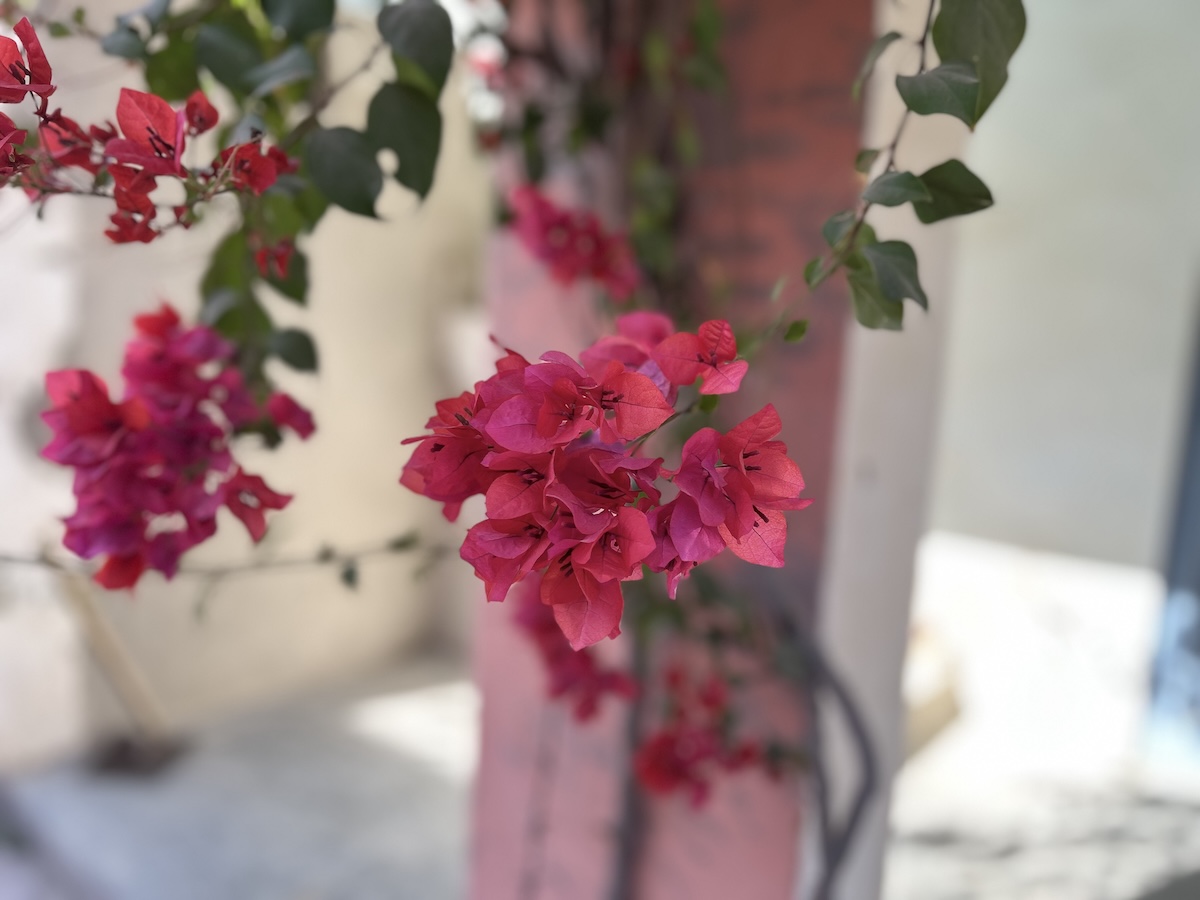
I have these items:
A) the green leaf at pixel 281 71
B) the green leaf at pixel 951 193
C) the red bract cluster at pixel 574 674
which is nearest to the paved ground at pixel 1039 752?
the red bract cluster at pixel 574 674

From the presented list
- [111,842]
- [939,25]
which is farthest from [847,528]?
[111,842]

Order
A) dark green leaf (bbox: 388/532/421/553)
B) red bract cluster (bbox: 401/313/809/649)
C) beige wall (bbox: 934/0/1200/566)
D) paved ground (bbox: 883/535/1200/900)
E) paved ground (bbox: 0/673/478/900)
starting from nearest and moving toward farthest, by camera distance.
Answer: red bract cluster (bbox: 401/313/809/649), dark green leaf (bbox: 388/532/421/553), paved ground (bbox: 883/535/1200/900), paved ground (bbox: 0/673/478/900), beige wall (bbox: 934/0/1200/566)

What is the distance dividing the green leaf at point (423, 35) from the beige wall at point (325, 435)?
4.80 ft

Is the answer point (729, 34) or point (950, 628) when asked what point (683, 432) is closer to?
point (729, 34)

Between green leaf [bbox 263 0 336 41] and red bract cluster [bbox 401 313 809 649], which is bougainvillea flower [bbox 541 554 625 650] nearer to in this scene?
red bract cluster [bbox 401 313 809 649]

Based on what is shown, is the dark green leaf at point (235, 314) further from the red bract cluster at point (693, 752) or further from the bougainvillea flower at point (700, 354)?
the red bract cluster at point (693, 752)

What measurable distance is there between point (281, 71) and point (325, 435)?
230 cm

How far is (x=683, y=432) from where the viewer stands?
0.72 m

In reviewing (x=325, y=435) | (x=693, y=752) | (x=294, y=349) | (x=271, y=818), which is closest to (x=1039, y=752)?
(x=693, y=752)

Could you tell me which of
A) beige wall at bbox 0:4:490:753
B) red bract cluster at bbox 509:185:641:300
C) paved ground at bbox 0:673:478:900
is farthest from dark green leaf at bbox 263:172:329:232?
paved ground at bbox 0:673:478:900

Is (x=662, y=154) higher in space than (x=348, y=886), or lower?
higher

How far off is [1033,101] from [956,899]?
1773 millimetres

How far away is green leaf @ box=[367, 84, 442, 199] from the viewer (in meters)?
0.41

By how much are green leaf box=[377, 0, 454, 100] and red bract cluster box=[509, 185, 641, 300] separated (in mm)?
443
